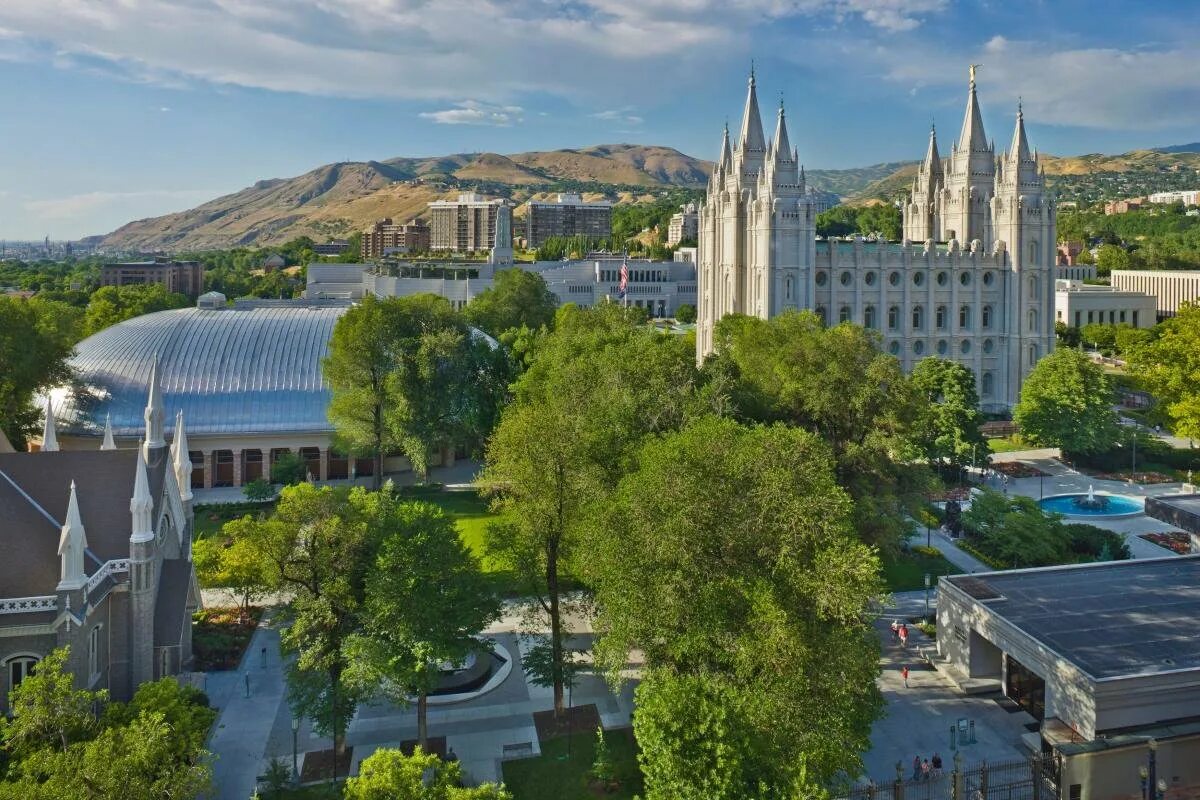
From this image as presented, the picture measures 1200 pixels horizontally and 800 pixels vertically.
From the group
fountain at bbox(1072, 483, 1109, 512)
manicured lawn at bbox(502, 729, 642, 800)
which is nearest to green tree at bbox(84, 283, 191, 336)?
manicured lawn at bbox(502, 729, 642, 800)

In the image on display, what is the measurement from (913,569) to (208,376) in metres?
41.5

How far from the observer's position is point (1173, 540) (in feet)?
146

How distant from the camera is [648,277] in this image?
158000mm

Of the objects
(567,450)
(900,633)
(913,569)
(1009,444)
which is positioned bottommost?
(900,633)

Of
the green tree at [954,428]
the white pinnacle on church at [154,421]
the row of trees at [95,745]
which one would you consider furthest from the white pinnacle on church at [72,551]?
the green tree at [954,428]

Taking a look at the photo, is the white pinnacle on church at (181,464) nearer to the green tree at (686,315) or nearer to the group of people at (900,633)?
the group of people at (900,633)

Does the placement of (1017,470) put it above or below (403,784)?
below

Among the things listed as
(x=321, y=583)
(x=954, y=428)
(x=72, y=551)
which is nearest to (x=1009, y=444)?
(x=954, y=428)

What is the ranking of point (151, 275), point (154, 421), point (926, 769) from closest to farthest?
point (926, 769)
point (154, 421)
point (151, 275)

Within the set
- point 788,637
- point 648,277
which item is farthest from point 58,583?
point 648,277

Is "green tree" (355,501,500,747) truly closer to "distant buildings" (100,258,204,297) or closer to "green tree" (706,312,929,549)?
"green tree" (706,312,929,549)

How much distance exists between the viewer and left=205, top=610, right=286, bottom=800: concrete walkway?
2430 centimetres

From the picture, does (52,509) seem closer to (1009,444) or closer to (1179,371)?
(1179,371)

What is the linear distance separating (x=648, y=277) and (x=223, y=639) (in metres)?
131
